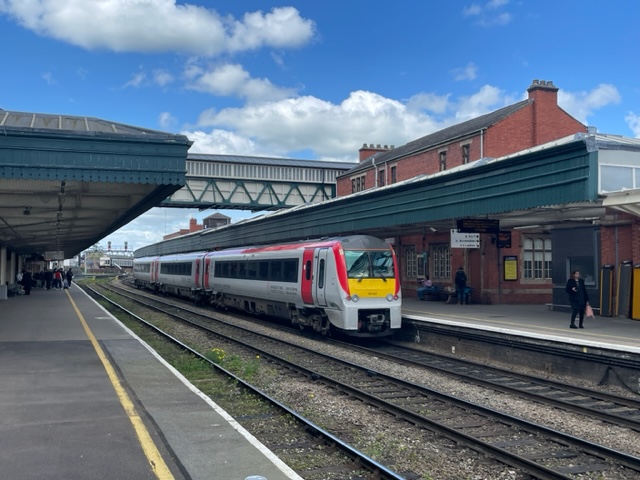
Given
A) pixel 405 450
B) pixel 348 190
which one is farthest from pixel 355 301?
pixel 348 190

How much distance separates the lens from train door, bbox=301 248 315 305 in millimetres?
16359

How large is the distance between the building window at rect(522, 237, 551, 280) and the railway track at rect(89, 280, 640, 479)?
44.0ft

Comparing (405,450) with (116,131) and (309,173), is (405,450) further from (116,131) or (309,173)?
(309,173)

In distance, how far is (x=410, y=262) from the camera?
2734cm

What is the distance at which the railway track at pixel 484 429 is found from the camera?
6.28m

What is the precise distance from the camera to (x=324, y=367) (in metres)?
12.3

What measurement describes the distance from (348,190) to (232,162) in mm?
7316

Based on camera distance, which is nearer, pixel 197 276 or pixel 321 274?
pixel 321 274

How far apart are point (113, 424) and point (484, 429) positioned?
435 cm

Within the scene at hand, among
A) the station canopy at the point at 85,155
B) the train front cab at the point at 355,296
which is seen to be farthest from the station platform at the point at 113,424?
the train front cab at the point at 355,296

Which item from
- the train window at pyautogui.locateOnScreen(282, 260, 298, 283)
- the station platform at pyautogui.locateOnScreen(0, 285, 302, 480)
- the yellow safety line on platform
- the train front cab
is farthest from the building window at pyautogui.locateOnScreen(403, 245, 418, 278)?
the yellow safety line on platform

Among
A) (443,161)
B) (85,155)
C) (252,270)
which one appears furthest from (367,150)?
(85,155)

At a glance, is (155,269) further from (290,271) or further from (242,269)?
(290,271)

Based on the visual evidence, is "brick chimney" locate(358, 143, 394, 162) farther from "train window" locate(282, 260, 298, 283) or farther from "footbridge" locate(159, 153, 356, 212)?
"train window" locate(282, 260, 298, 283)
